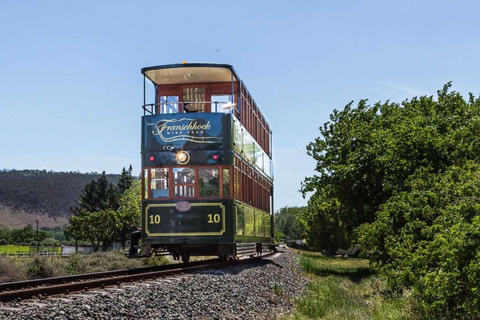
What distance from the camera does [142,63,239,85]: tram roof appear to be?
2047 centimetres

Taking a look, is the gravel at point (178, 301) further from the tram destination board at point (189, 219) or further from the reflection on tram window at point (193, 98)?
the reflection on tram window at point (193, 98)

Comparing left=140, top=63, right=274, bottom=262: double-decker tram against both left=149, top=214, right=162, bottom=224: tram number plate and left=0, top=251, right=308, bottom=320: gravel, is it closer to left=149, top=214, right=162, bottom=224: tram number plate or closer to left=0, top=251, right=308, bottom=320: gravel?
left=149, top=214, right=162, bottom=224: tram number plate

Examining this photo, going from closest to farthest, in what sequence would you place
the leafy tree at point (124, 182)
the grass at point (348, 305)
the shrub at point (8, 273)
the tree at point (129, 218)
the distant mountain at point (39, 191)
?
1. the grass at point (348, 305)
2. the shrub at point (8, 273)
3. the tree at point (129, 218)
4. the leafy tree at point (124, 182)
5. the distant mountain at point (39, 191)

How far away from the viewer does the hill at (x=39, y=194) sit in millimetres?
178387

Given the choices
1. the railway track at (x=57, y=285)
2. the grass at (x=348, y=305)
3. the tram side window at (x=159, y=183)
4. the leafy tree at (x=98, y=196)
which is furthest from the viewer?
the leafy tree at (x=98, y=196)

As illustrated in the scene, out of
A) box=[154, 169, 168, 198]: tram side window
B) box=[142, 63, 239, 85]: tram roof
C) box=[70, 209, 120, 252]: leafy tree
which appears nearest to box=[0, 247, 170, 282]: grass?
box=[154, 169, 168, 198]: tram side window

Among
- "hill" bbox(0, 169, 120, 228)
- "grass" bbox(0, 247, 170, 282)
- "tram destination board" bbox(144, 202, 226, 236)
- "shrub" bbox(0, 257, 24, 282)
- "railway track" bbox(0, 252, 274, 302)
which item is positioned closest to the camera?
"railway track" bbox(0, 252, 274, 302)

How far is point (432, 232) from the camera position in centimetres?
1552

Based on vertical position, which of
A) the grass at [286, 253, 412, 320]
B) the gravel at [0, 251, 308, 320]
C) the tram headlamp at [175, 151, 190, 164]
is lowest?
the grass at [286, 253, 412, 320]

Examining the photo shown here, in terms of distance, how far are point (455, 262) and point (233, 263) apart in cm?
1067

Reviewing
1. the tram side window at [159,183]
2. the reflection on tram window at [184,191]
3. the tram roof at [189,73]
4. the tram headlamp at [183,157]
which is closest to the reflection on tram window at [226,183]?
the reflection on tram window at [184,191]

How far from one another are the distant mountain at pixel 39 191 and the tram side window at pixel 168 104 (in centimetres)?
16491

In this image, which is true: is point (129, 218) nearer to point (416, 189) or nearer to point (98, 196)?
point (98, 196)

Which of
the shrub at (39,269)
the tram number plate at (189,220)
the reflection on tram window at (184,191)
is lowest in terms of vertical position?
the shrub at (39,269)
